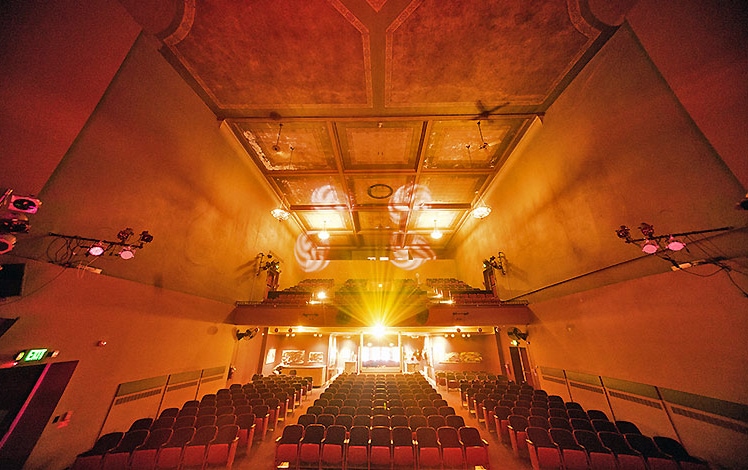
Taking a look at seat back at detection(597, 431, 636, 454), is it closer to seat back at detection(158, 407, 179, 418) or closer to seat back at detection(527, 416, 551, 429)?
seat back at detection(527, 416, 551, 429)

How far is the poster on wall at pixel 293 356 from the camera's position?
52.1 ft

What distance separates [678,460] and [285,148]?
42.8ft

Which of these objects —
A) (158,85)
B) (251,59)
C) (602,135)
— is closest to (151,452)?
(158,85)

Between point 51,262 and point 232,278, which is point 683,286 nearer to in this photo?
point 51,262

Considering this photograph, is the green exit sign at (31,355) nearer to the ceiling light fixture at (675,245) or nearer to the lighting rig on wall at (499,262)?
the ceiling light fixture at (675,245)

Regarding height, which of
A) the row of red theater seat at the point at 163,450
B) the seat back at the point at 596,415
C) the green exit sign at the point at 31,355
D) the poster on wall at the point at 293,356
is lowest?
the row of red theater seat at the point at 163,450

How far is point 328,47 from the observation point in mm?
6883

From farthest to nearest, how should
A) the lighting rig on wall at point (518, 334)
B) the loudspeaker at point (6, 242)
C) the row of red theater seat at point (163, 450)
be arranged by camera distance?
the lighting rig on wall at point (518, 334) < the row of red theater seat at point (163, 450) < the loudspeaker at point (6, 242)

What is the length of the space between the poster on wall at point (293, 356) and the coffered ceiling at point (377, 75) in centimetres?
1035

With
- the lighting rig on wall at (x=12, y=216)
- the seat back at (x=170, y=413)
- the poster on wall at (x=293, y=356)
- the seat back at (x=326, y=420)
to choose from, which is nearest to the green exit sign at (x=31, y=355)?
the lighting rig on wall at (x=12, y=216)

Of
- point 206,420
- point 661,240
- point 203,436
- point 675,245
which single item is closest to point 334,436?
point 203,436

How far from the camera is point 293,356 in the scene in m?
16.0

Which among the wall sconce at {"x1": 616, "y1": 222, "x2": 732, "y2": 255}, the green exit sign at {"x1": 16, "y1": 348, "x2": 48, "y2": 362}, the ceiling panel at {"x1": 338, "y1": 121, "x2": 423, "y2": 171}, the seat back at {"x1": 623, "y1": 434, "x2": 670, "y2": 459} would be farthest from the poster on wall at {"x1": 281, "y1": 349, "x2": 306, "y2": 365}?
the wall sconce at {"x1": 616, "y1": 222, "x2": 732, "y2": 255}

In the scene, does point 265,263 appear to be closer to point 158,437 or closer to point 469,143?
point 158,437
